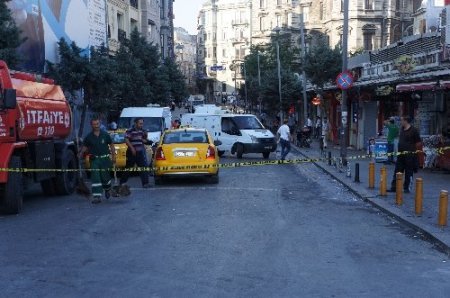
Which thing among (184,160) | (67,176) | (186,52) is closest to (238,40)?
(186,52)

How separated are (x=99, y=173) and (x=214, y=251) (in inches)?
213

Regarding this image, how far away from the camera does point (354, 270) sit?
7395 millimetres

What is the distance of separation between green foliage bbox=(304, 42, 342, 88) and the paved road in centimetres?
2162

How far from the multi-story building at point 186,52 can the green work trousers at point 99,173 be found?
424 feet

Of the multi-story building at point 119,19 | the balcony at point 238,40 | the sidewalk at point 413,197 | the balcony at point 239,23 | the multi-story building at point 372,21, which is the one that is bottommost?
the sidewalk at point 413,197

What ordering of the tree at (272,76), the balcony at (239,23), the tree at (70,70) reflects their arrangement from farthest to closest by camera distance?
the balcony at (239,23) → the tree at (272,76) → the tree at (70,70)

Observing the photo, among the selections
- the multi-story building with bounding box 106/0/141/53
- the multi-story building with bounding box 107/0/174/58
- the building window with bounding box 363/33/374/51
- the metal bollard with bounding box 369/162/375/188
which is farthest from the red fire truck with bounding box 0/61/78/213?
the building window with bounding box 363/33/374/51

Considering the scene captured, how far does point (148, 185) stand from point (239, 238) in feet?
23.2

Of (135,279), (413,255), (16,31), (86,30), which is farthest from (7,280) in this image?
(86,30)

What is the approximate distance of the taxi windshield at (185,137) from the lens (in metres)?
16.8

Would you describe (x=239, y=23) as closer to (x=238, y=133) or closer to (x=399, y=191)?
(x=238, y=133)

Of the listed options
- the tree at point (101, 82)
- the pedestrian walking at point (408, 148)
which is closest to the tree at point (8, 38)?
the tree at point (101, 82)

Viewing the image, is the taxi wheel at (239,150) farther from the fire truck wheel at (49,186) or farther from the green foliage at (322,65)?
the fire truck wheel at (49,186)

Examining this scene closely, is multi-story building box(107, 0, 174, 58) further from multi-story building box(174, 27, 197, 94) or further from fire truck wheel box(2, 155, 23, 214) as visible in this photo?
multi-story building box(174, 27, 197, 94)
